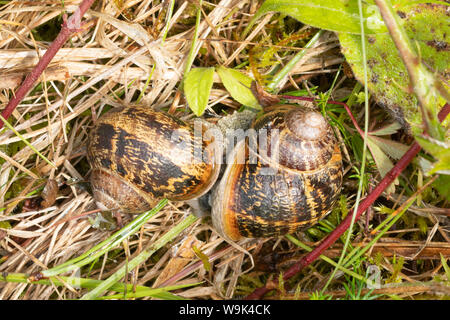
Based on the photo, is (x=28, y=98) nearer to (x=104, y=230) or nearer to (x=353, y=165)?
(x=104, y=230)

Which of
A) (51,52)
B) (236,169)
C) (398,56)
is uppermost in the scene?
(398,56)

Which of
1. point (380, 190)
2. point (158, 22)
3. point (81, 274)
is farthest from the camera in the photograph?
point (81, 274)

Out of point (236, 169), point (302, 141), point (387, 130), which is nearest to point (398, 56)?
point (387, 130)

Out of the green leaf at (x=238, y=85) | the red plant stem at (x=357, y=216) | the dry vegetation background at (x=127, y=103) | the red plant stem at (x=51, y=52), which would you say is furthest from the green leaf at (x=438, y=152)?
the red plant stem at (x=51, y=52)

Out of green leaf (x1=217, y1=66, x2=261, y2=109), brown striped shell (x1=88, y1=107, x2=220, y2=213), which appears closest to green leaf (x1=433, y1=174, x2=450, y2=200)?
green leaf (x1=217, y1=66, x2=261, y2=109)

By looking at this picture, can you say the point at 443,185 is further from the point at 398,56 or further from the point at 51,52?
the point at 51,52
